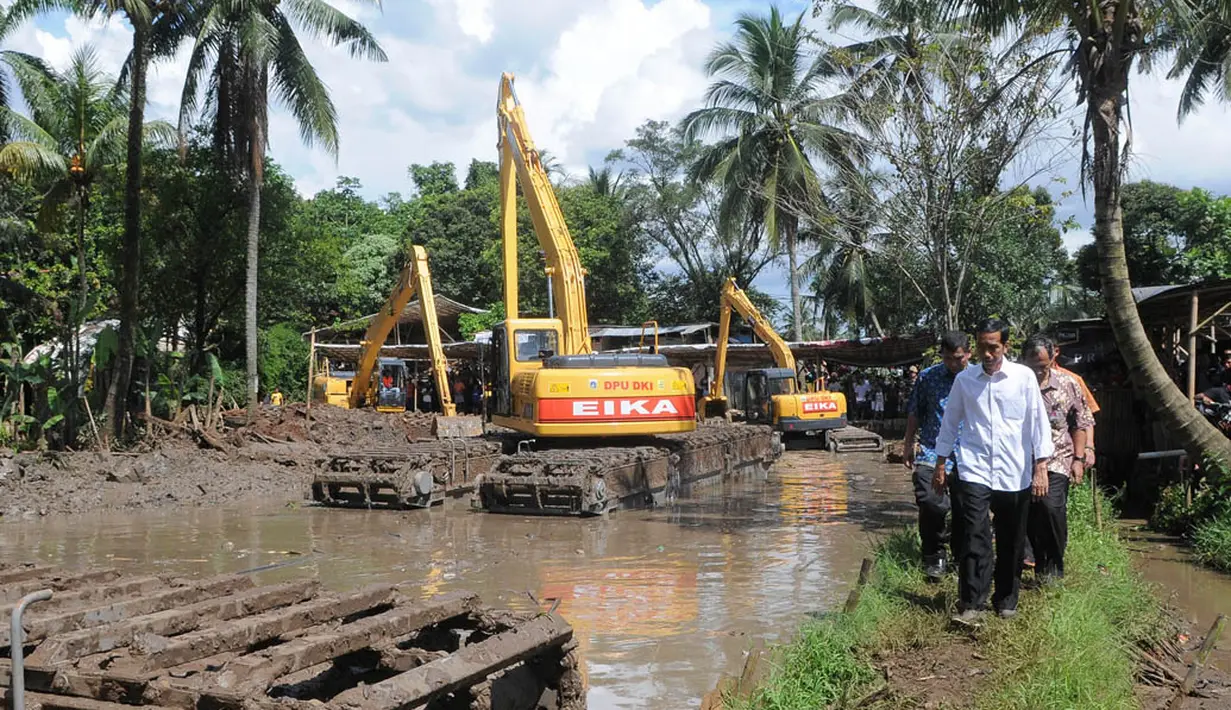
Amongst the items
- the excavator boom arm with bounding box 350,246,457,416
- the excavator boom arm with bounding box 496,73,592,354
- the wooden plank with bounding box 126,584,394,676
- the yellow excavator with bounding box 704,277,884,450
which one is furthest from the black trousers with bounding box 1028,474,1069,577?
the yellow excavator with bounding box 704,277,884,450

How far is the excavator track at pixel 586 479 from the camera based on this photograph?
12.9 m

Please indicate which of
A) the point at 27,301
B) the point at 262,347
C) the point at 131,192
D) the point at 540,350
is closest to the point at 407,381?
the point at 262,347

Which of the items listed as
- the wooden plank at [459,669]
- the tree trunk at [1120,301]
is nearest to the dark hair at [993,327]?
the wooden plank at [459,669]

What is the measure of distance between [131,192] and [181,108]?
515cm

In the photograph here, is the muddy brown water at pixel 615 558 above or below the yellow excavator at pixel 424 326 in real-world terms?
below

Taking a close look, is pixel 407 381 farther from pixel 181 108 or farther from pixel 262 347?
pixel 181 108

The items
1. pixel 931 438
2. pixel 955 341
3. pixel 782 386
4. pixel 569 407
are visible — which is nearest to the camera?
pixel 955 341

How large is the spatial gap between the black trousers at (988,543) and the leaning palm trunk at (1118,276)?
448cm

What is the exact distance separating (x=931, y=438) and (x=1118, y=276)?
328 centimetres

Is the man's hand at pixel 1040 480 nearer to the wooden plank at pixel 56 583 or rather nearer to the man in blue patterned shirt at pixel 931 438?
the man in blue patterned shirt at pixel 931 438

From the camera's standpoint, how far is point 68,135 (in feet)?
75.6

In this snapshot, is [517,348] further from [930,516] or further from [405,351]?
[405,351]

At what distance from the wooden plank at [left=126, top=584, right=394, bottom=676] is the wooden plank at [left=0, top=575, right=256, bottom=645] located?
0.44m

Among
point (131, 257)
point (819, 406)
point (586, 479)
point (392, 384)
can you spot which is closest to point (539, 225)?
point (586, 479)
